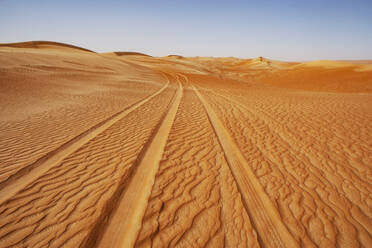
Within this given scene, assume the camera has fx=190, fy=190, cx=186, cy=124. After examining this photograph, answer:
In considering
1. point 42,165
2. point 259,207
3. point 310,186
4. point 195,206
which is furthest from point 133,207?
point 310,186

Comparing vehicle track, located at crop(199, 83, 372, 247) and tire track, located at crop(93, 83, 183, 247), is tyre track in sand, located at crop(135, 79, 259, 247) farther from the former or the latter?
vehicle track, located at crop(199, 83, 372, 247)

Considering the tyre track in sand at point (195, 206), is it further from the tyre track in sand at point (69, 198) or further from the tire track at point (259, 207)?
the tyre track in sand at point (69, 198)

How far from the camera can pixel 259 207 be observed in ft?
8.94

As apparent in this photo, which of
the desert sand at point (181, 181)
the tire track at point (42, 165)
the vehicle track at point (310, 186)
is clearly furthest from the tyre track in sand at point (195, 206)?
the tire track at point (42, 165)

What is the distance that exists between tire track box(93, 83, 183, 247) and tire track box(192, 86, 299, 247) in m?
1.48

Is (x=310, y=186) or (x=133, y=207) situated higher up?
(x=133, y=207)

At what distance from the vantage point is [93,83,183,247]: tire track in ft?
7.07

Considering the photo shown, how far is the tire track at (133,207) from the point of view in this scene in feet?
7.07

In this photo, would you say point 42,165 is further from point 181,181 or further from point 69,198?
point 181,181

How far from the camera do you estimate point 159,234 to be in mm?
2248

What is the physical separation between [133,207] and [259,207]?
70.0 inches

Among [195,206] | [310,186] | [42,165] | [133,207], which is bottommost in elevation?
[310,186]

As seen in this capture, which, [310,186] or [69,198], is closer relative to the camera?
[69,198]

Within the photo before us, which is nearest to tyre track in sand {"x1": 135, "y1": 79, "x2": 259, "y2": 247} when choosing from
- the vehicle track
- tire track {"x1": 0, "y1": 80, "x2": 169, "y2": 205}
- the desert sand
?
the desert sand
